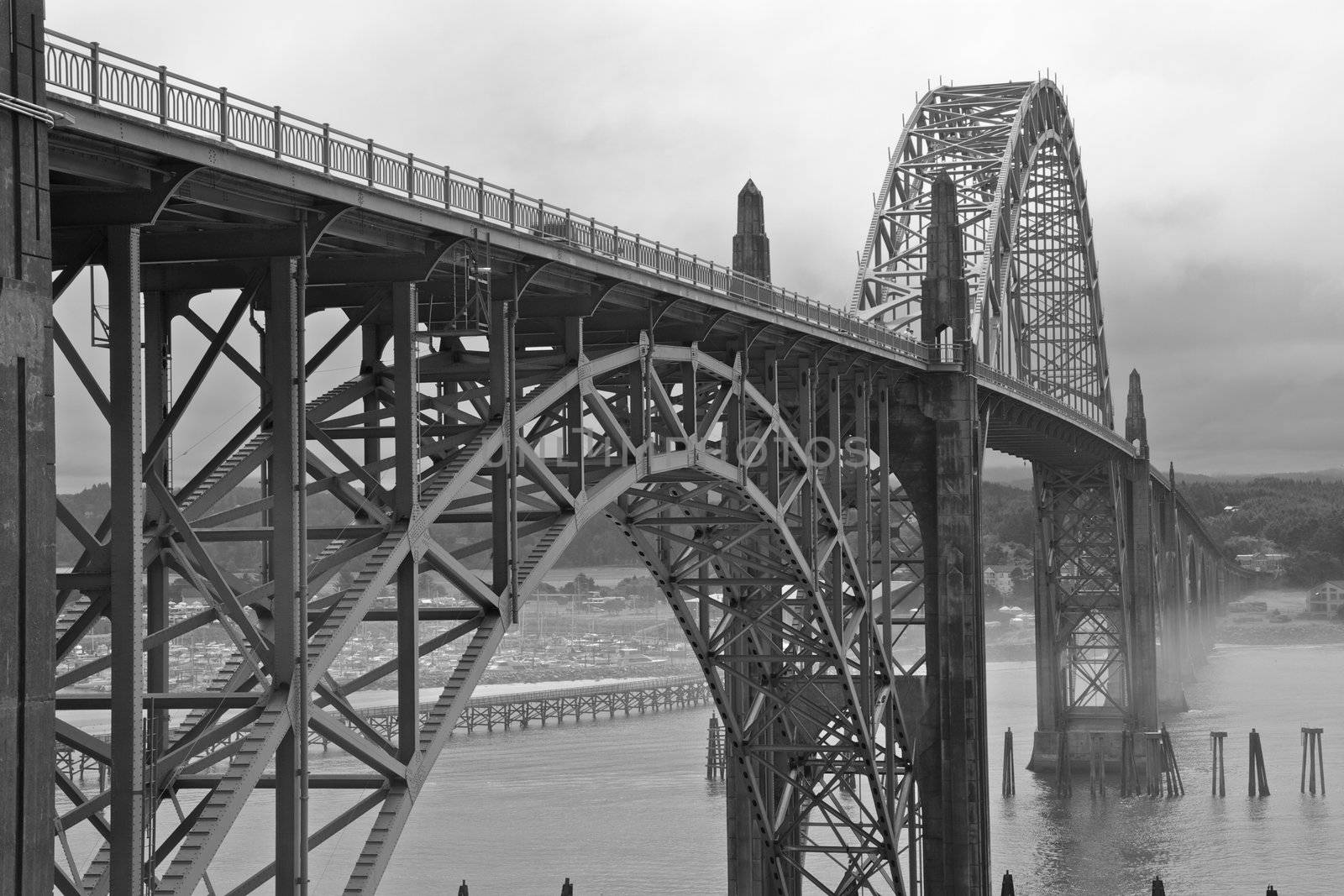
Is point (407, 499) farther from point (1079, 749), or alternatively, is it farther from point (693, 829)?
point (1079, 749)

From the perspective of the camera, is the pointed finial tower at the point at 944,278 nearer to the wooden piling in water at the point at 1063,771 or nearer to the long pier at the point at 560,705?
the wooden piling in water at the point at 1063,771

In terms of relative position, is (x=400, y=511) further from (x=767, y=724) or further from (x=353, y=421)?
(x=767, y=724)

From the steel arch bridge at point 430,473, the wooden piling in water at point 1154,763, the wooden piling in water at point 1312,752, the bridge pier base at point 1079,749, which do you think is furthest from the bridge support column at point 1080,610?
the steel arch bridge at point 430,473

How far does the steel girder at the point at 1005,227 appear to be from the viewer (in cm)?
6069

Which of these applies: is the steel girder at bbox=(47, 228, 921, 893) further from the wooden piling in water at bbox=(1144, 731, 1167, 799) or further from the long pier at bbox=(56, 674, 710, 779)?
the long pier at bbox=(56, 674, 710, 779)

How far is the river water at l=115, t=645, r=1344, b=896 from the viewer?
186ft

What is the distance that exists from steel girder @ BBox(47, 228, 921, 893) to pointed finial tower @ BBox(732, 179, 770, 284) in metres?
3.25

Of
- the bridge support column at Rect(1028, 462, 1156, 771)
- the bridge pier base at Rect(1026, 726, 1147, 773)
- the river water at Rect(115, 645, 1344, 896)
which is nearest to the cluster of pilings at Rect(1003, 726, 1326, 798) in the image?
the river water at Rect(115, 645, 1344, 896)

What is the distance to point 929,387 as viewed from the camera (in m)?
46.5

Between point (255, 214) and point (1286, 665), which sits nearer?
point (255, 214)

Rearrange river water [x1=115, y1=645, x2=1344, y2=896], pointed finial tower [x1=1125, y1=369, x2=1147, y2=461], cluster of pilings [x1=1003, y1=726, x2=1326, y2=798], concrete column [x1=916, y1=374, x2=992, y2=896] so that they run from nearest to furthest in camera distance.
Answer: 1. concrete column [x1=916, y1=374, x2=992, y2=896]
2. river water [x1=115, y1=645, x2=1344, y2=896]
3. cluster of pilings [x1=1003, y1=726, x2=1326, y2=798]
4. pointed finial tower [x1=1125, y1=369, x2=1147, y2=461]

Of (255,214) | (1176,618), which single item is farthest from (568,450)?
(1176,618)

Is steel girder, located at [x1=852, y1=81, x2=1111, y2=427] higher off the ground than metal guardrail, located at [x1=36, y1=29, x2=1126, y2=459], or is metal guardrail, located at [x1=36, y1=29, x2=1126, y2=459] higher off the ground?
steel girder, located at [x1=852, y1=81, x2=1111, y2=427]

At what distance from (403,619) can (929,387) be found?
27567 mm
